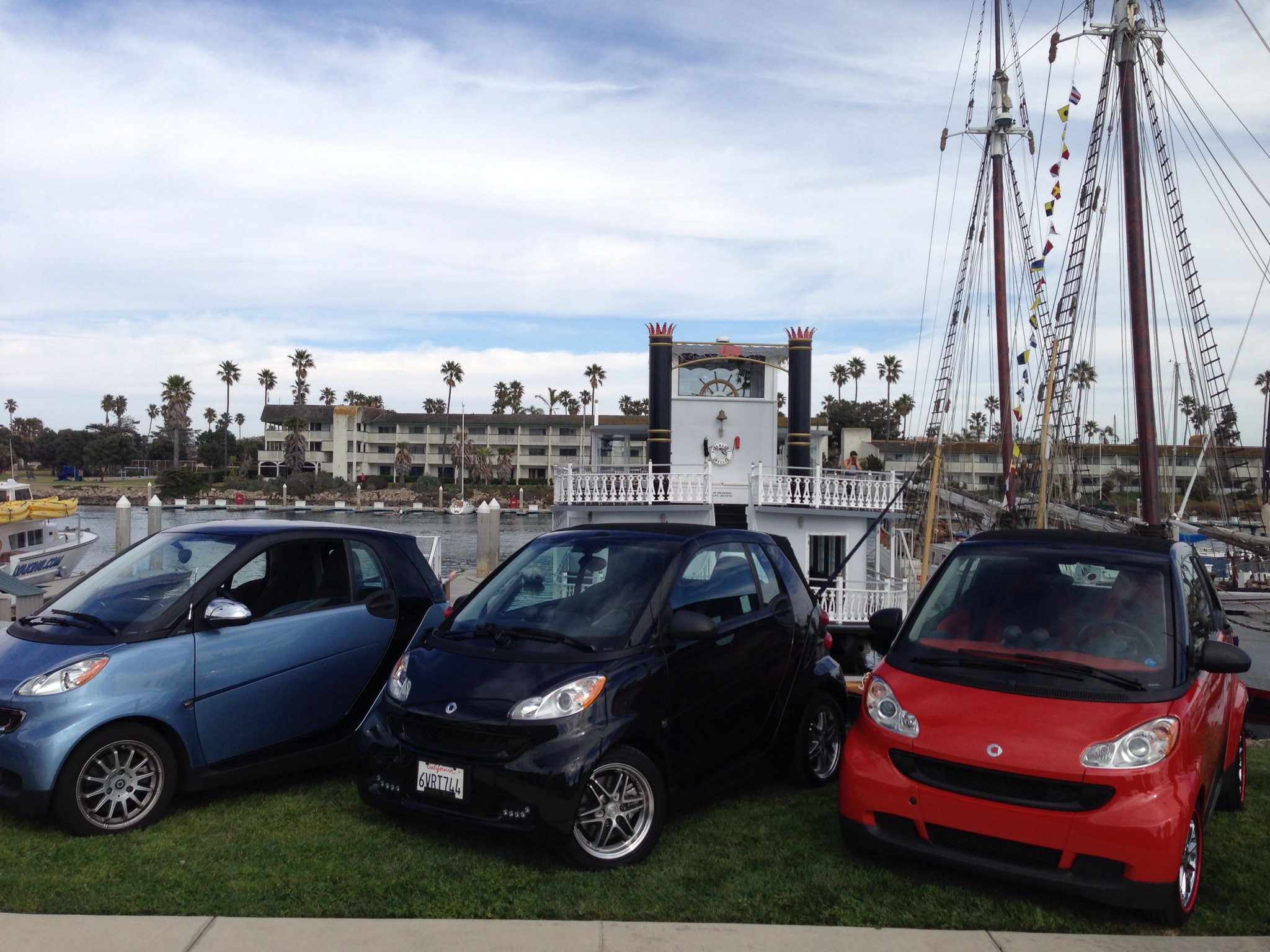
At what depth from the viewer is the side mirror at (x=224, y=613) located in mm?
5418

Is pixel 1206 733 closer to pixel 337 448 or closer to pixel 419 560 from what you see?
pixel 419 560

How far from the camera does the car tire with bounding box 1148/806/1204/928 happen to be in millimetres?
4035

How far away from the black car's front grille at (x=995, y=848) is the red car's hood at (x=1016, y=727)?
327mm

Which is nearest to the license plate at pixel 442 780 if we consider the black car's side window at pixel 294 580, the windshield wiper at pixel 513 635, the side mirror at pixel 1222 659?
the windshield wiper at pixel 513 635

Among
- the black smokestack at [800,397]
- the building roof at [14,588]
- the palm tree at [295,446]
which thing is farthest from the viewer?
the palm tree at [295,446]

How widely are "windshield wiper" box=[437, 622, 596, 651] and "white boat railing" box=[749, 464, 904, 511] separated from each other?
522 inches

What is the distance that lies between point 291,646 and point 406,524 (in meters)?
65.4

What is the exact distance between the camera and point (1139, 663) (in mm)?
4574

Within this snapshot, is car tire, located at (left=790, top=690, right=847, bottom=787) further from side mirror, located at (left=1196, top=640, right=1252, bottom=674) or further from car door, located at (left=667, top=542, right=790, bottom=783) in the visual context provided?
side mirror, located at (left=1196, top=640, right=1252, bottom=674)

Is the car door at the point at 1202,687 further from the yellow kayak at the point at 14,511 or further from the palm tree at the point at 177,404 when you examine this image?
the palm tree at the point at 177,404

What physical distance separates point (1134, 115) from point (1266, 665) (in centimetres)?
970

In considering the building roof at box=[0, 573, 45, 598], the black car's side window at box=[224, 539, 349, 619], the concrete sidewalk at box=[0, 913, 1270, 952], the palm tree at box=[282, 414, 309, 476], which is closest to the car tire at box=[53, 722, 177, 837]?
the concrete sidewalk at box=[0, 913, 1270, 952]

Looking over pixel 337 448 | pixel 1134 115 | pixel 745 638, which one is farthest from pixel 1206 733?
pixel 337 448

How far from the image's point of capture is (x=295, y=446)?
292 feet
